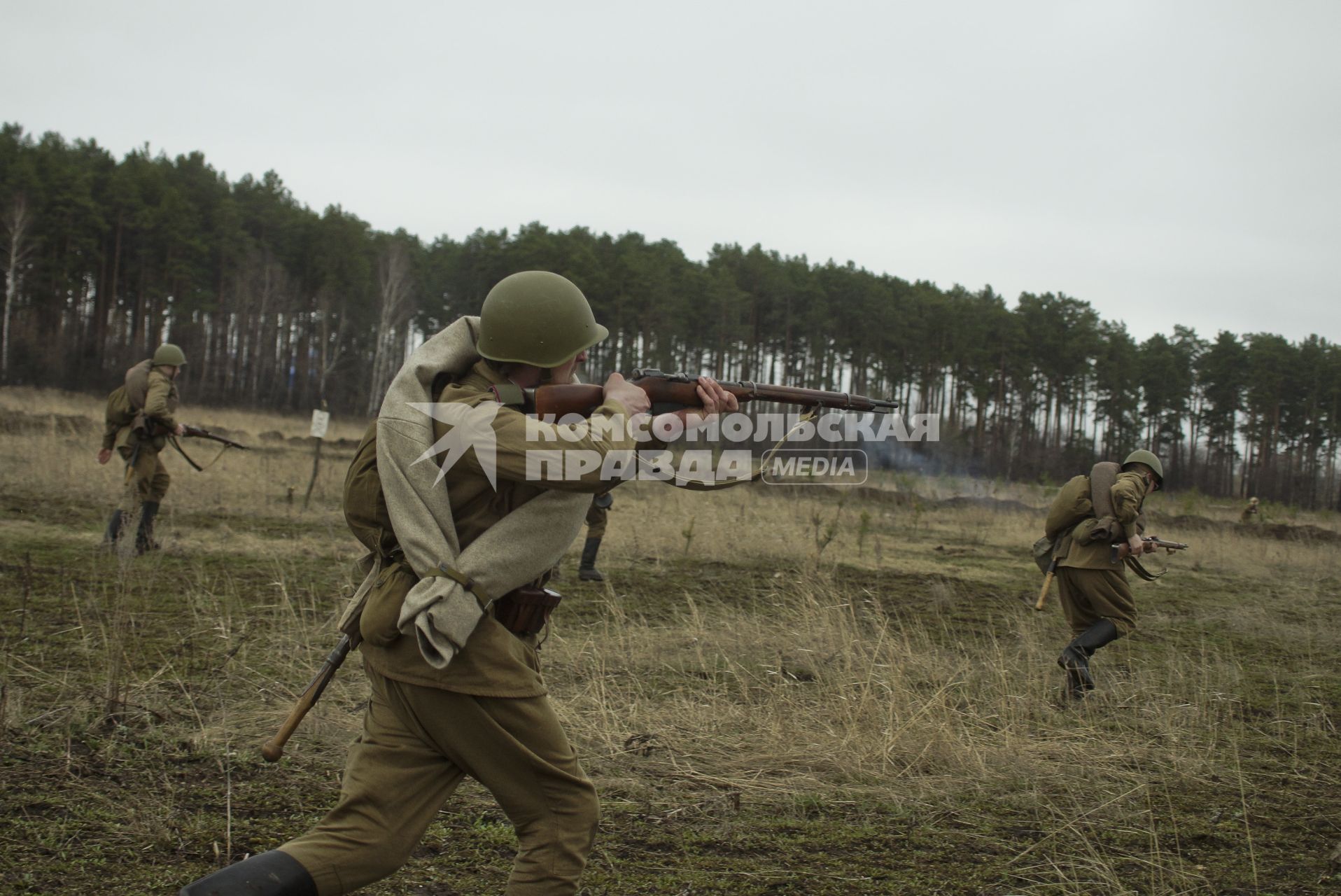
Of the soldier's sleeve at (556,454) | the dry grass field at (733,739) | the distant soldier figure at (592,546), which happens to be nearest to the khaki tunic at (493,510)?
A: the soldier's sleeve at (556,454)

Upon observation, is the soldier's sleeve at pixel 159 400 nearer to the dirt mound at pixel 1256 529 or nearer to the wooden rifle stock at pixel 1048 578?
the wooden rifle stock at pixel 1048 578

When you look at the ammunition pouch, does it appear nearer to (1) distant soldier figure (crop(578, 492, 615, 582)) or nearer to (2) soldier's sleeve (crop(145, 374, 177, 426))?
(1) distant soldier figure (crop(578, 492, 615, 582))

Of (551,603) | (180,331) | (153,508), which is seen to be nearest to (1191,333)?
(180,331)

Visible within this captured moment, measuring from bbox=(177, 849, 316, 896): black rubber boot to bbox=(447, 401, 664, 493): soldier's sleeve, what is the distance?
1035mm

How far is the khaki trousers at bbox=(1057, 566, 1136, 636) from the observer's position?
7.31 m

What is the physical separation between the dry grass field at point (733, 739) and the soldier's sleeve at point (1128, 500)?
114 cm

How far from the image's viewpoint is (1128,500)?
7.20 m

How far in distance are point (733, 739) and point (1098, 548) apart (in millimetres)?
3626

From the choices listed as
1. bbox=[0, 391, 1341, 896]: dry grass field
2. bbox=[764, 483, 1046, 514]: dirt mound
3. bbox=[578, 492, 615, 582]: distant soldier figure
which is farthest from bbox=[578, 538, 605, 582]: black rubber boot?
bbox=[764, 483, 1046, 514]: dirt mound

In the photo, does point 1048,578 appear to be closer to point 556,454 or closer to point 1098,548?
point 1098,548

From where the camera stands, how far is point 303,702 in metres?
2.70

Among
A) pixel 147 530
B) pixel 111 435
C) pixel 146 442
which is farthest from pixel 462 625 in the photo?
pixel 111 435

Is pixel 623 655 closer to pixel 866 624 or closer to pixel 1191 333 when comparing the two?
pixel 866 624

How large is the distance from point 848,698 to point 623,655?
1.87 meters
